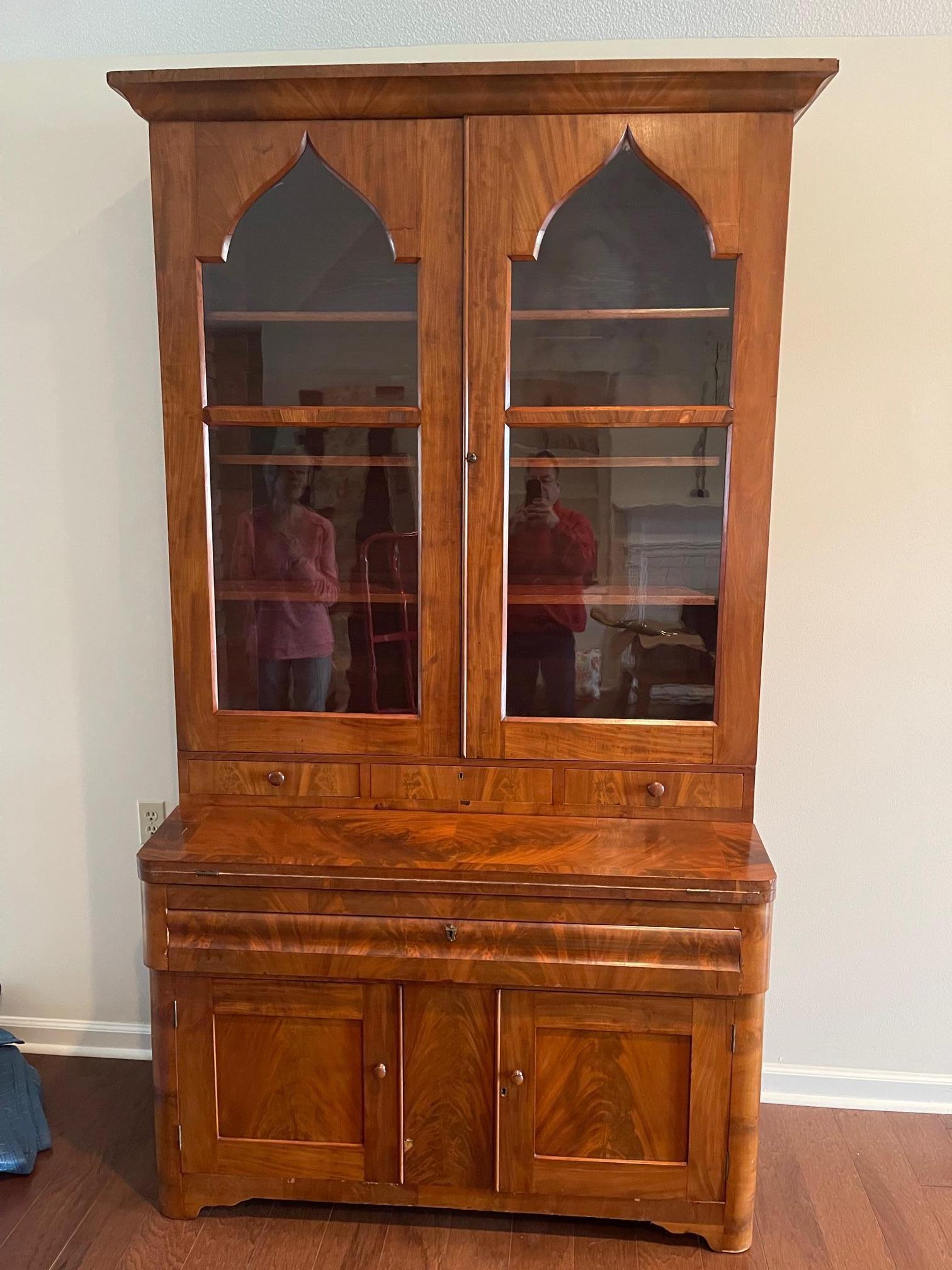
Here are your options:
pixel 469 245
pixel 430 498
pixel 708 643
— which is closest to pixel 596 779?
pixel 708 643

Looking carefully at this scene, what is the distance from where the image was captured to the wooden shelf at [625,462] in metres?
1.80

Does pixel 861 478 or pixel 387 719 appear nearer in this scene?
pixel 387 719

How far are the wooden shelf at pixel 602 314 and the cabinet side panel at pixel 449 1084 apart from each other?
1.23 meters

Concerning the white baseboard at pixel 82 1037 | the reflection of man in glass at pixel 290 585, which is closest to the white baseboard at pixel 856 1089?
the reflection of man in glass at pixel 290 585

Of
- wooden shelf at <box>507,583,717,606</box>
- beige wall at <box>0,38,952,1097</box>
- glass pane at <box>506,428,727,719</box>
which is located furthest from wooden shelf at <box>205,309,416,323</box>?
wooden shelf at <box>507,583,717,606</box>

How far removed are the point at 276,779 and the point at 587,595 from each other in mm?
723

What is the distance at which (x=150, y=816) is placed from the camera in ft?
7.70

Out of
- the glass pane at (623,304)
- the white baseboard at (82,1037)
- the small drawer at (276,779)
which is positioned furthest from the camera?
the white baseboard at (82,1037)

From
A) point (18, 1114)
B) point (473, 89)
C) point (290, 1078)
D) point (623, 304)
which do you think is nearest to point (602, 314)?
point (623, 304)

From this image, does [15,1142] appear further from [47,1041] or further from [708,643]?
[708,643]

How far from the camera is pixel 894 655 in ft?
7.06

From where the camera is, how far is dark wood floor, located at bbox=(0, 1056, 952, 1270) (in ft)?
5.87

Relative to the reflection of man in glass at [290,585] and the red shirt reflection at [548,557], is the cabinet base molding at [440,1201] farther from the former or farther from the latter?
the red shirt reflection at [548,557]

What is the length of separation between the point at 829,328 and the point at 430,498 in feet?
3.15
